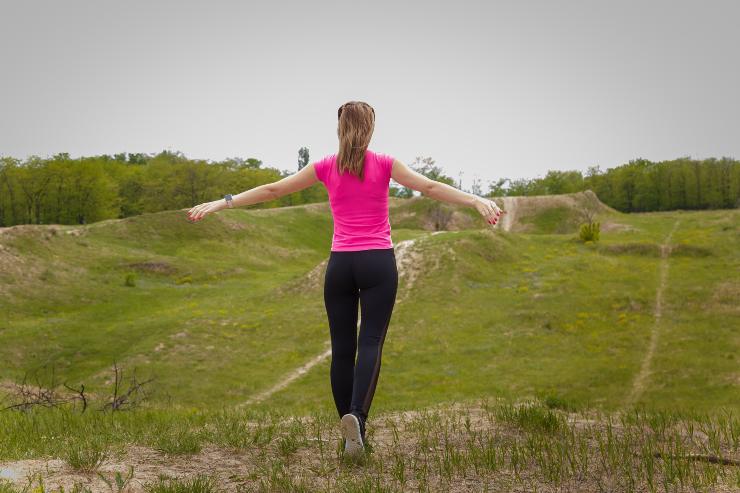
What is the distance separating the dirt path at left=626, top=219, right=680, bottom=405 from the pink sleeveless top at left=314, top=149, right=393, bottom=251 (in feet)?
66.6

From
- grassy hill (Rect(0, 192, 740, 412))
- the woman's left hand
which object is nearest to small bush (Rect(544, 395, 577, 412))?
the woman's left hand

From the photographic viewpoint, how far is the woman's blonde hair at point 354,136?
20.4 feet

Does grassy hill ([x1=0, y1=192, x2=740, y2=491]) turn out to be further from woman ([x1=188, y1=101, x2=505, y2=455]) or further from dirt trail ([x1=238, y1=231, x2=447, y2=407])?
woman ([x1=188, y1=101, x2=505, y2=455])

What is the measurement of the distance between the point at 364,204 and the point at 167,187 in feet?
305

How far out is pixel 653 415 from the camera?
810 cm

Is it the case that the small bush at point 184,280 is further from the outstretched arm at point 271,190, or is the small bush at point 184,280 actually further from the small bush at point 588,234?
the outstretched arm at point 271,190

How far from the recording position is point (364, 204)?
634 cm

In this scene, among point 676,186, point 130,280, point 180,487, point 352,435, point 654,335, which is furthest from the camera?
point 676,186

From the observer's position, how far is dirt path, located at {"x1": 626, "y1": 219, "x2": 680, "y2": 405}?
24.9 m

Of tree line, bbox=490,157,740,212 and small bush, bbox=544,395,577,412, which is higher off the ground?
tree line, bbox=490,157,740,212

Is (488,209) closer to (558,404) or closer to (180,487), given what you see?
(180,487)

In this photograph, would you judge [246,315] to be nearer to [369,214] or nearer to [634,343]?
[634,343]

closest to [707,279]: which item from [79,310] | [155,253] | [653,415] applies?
[653,415]

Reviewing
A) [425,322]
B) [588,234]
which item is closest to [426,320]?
[425,322]
